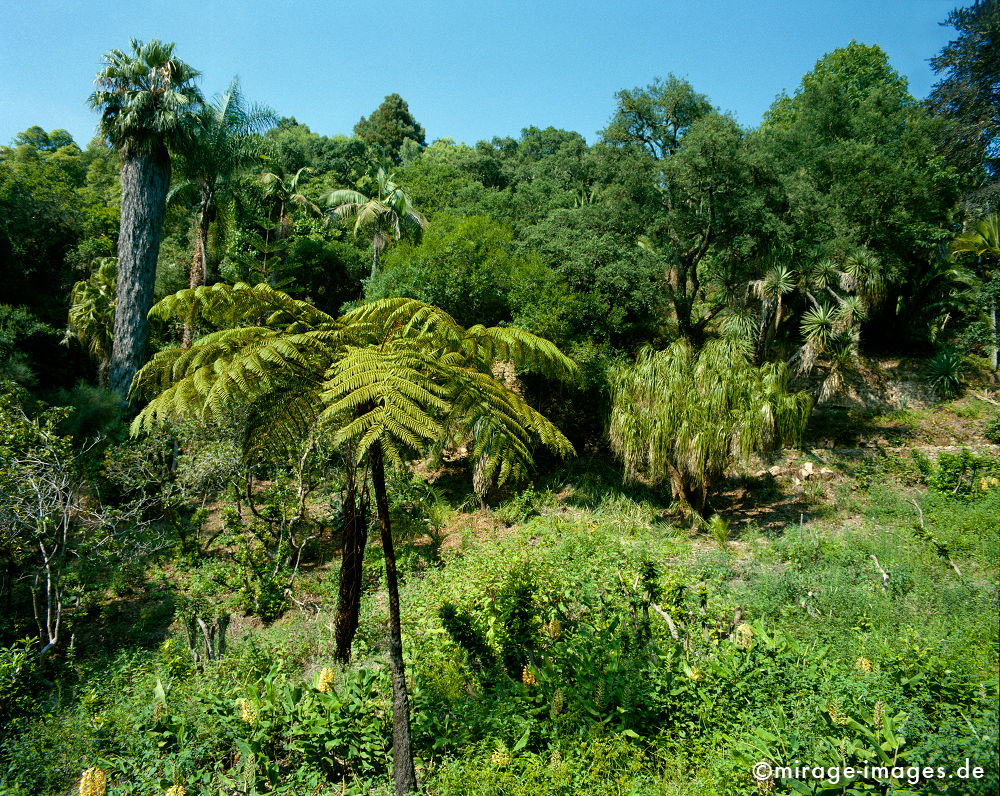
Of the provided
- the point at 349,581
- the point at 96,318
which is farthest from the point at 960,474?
the point at 96,318

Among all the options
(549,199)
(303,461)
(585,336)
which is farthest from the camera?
(549,199)

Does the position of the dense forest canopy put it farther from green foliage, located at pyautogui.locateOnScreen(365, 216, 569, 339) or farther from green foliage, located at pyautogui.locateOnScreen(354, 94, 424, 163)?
green foliage, located at pyautogui.locateOnScreen(354, 94, 424, 163)

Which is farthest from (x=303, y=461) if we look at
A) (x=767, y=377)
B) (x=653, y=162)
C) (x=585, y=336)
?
(x=653, y=162)

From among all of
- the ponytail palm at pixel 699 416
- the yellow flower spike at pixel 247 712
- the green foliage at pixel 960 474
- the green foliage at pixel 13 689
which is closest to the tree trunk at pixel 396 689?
the yellow flower spike at pixel 247 712

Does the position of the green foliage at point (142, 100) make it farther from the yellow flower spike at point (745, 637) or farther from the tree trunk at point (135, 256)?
the yellow flower spike at point (745, 637)

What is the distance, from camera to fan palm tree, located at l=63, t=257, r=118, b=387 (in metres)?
16.5

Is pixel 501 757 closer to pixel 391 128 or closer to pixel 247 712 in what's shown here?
pixel 247 712

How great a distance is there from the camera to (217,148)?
50.0ft

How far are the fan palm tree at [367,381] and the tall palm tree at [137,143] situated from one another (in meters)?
11.2

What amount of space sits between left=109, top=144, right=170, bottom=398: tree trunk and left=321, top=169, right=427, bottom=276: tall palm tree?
710 centimetres

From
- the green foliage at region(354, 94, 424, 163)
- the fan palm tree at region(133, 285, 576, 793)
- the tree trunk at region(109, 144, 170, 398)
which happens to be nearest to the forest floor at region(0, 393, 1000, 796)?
the fan palm tree at region(133, 285, 576, 793)

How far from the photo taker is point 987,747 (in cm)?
281

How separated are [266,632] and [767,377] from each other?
9.92 meters

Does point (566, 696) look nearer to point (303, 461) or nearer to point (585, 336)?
point (303, 461)
